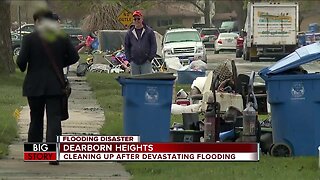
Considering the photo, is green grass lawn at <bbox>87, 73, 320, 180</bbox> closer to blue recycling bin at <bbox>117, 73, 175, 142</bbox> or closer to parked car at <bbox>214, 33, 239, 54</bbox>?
blue recycling bin at <bbox>117, 73, 175, 142</bbox>

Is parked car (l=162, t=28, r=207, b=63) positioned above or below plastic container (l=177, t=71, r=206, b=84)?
above

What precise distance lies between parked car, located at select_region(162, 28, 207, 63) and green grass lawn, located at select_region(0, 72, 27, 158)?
1103cm

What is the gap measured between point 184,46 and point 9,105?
20.8 meters

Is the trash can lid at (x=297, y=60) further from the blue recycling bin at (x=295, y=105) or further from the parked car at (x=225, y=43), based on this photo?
the parked car at (x=225, y=43)

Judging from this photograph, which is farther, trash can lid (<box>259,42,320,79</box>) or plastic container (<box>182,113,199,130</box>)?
plastic container (<box>182,113,199,130</box>)

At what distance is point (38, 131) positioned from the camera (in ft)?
33.6

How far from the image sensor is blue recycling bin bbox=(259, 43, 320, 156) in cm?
1034

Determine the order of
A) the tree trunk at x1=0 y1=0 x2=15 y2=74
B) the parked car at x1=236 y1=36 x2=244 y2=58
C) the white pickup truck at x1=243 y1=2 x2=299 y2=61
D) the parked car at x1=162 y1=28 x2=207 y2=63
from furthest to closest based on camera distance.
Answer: the parked car at x1=236 y1=36 x2=244 y2=58 < the white pickup truck at x1=243 y1=2 x2=299 y2=61 < the parked car at x1=162 y1=28 x2=207 y2=63 < the tree trunk at x1=0 y1=0 x2=15 y2=74

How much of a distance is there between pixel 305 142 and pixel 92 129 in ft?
15.5

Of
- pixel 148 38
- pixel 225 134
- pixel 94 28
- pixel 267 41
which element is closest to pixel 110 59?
pixel 267 41

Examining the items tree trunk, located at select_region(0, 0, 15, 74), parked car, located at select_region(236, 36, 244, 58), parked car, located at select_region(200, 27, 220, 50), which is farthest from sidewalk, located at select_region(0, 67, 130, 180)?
parked car, located at select_region(200, 27, 220, 50)

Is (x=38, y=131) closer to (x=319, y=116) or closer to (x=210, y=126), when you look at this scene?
(x=210, y=126)

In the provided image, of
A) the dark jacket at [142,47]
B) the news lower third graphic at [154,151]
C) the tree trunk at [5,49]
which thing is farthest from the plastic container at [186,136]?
the tree trunk at [5,49]

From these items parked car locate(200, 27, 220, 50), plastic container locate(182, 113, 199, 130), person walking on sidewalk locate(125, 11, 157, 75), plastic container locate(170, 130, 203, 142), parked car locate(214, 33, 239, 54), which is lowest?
plastic container locate(170, 130, 203, 142)
